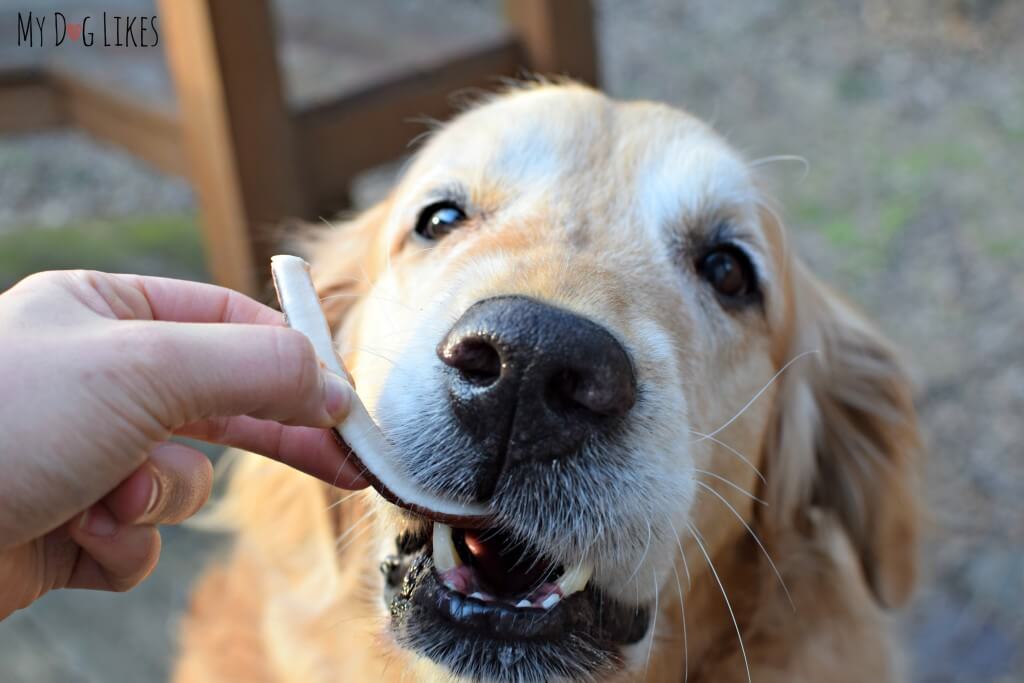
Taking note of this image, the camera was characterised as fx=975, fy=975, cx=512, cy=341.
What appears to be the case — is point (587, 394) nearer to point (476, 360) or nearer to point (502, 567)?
point (476, 360)

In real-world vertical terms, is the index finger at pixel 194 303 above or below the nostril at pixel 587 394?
above

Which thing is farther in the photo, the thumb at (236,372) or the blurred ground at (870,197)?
the blurred ground at (870,197)

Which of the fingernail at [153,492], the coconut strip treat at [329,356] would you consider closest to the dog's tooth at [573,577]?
the coconut strip treat at [329,356]

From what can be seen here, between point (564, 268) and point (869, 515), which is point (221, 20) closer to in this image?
point (564, 268)

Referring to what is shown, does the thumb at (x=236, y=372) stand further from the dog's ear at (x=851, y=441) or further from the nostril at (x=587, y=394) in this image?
the dog's ear at (x=851, y=441)

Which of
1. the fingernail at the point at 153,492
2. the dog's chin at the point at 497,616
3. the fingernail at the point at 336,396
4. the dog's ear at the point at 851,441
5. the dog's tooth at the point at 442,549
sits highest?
the fingernail at the point at 336,396

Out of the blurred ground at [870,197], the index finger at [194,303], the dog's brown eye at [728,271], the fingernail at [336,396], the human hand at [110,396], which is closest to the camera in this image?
the human hand at [110,396]

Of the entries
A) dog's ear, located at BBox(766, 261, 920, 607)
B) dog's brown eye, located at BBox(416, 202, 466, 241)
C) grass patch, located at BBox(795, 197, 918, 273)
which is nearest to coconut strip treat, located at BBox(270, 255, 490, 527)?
dog's brown eye, located at BBox(416, 202, 466, 241)

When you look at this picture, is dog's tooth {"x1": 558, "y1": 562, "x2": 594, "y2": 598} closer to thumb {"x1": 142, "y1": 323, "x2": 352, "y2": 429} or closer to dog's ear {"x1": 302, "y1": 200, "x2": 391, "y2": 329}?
thumb {"x1": 142, "y1": 323, "x2": 352, "y2": 429}
